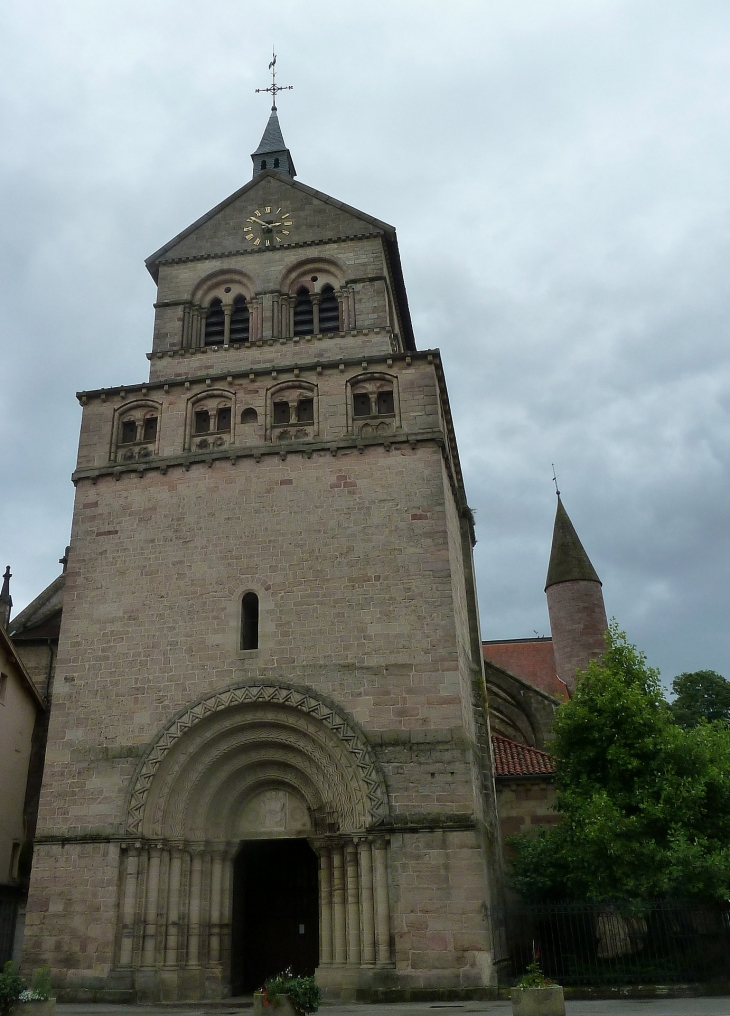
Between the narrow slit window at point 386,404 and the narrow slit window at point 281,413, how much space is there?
222 cm

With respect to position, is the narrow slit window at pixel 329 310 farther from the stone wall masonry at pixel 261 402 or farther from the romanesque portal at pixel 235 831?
the romanesque portal at pixel 235 831

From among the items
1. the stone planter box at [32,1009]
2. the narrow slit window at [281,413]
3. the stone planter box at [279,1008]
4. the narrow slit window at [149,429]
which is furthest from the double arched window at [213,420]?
the stone planter box at [279,1008]

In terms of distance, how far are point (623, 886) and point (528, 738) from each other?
33.9ft

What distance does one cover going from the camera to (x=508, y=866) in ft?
65.8

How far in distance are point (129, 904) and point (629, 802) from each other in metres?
10.2

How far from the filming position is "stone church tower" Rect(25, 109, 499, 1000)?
15.3 meters

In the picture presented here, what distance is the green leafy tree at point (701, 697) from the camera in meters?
44.7

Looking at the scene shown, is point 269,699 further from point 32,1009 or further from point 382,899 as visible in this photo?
point 32,1009

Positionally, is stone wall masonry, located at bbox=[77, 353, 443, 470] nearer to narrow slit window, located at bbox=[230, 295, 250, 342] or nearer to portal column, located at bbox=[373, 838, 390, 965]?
narrow slit window, located at bbox=[230, 295, 250, 342]

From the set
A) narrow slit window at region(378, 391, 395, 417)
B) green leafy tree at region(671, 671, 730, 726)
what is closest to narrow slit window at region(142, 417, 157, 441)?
narrow slit window at region(378, 391, 395, 417)

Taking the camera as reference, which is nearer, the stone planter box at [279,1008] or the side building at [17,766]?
the stone planter box at [279,1008]

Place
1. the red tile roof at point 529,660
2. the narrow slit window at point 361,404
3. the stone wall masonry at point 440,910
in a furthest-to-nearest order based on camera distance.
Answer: the red tile roof at point 529,660
the narrow slit window at point 361,404
the stone wall masonry at point 440,910

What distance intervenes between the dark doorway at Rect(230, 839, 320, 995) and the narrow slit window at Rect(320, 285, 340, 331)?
1319 cm

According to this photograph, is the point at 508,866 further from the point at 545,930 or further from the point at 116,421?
the point at 116,421
